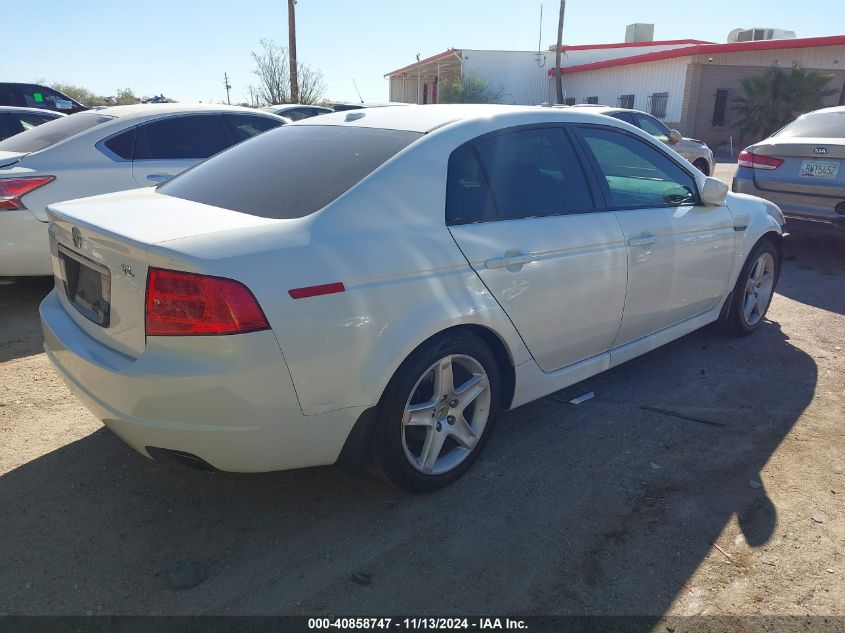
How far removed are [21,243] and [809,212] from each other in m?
7.45

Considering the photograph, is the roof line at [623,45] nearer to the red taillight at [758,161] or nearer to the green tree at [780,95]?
the green tree at [780,95]

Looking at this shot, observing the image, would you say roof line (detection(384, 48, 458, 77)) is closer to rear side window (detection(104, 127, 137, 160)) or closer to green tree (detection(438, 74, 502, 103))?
green tree (detection(438, 74, 502, 103))

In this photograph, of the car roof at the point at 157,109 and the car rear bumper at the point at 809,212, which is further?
the car rear bumper at the point at 809,212

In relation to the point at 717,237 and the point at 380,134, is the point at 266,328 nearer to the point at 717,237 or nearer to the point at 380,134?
the point at 380,134

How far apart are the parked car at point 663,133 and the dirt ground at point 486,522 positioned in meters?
8.11

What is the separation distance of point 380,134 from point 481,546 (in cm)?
188

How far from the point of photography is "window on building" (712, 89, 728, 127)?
28.0 m

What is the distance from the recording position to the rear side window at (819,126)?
7.16m

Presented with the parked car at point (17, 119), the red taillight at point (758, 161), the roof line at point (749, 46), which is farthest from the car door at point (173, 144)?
the roof line at point (749, 46)

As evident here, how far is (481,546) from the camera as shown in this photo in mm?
2684

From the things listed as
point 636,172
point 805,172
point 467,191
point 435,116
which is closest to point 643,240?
point 636,172

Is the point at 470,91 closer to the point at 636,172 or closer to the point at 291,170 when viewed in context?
the point at 636,172

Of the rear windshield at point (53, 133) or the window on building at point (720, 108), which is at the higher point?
the window on building at point (720, 108)

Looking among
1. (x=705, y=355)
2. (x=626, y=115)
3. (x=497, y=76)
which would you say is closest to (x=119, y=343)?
(x=705, y=355)
